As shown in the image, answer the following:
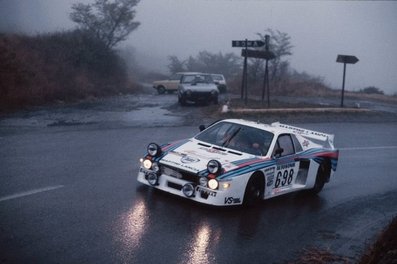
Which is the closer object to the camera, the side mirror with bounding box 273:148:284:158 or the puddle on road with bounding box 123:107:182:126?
the side mirror with bounding box 273:148:284:158

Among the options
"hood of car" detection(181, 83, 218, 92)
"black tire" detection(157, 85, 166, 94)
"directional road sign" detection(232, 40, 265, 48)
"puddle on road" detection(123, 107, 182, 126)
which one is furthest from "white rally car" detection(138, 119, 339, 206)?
"black tire" detection(157, 85, 166, 94)

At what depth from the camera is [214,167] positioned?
8375mm

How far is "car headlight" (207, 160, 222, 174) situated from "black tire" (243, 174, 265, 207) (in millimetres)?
680

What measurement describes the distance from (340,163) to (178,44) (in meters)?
51.7

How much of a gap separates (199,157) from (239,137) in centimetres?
114

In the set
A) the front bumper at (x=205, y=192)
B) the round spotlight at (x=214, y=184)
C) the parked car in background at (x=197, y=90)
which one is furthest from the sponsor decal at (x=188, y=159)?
the parked car in background at (x=197, y=90)

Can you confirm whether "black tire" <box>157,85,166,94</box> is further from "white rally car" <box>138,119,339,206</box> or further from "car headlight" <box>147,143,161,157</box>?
"car headlight" <box>147,143,161,157</box>

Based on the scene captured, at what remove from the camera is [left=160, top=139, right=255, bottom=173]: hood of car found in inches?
338

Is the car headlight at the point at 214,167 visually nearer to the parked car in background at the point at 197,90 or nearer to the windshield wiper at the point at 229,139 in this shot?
the windshield wiper at the point at 229,139

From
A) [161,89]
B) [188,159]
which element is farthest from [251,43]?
[161,89]

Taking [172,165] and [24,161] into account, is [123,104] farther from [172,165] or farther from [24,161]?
[172,165]

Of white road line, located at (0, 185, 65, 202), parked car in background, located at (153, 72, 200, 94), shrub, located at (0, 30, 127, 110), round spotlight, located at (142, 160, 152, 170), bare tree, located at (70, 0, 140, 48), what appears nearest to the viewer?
white road line, located at (0, 185, 65, 202)

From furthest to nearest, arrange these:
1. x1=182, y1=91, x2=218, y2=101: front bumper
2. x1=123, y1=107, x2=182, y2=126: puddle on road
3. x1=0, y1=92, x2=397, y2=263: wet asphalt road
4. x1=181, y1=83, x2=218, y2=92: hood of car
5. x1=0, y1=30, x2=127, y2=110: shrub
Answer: x1=181, y1=83, x2=218, y2=92: hood of car, x1=182, y1=91, x2=218, y2=101: front bumper, x1=0, y1=30, x2=127, y2=110: shrub, x1=123, y1=107, x2=182, y2=126: puddle on road, x1=0, y1=92, x2=397, y2=263: wet asphalt road

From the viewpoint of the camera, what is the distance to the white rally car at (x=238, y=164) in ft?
27.6
